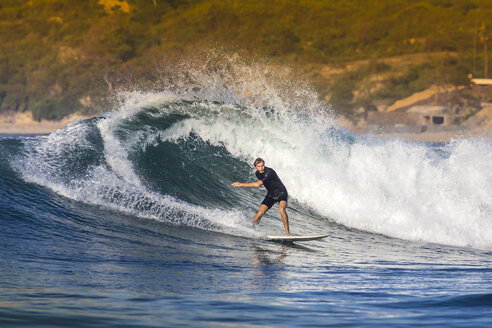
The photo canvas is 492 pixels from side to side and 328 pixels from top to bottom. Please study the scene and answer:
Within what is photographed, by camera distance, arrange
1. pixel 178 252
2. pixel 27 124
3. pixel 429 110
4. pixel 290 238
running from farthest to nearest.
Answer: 1. pixel 27 124
2. pixel 429 110
3. pixel 290 238
4. pixel 178 252

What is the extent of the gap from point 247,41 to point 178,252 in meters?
80.5

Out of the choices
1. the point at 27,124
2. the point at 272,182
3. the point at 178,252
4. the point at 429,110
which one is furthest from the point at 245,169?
the point at 27,124

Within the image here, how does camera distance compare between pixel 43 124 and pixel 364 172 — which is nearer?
pixel 364 172

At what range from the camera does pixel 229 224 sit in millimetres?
11438

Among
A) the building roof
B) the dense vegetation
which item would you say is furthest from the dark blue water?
the dense vegetation

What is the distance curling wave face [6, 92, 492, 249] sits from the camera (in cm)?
1238

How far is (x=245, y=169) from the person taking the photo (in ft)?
51.4

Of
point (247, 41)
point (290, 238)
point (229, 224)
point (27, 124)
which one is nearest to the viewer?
point (290, 238)

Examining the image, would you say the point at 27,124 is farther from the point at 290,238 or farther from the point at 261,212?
the point at 290,238

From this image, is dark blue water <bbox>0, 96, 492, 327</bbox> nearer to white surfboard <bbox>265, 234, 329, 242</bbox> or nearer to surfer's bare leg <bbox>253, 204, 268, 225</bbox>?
white surfboard <bbox>265, 234, 329, 242</bbox>

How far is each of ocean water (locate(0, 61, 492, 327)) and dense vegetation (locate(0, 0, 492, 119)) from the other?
209 feet

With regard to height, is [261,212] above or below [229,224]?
above

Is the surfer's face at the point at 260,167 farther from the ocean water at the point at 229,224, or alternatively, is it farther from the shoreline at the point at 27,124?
the shoreline at the point at 27,124

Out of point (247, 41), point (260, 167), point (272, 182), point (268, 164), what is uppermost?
point (247, 41)
